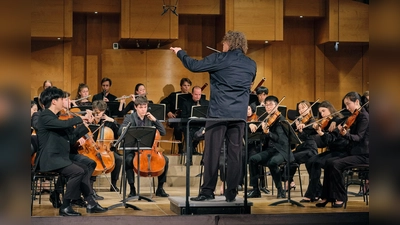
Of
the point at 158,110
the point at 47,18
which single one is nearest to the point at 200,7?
the point at 47,18

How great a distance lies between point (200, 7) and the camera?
35.3ft

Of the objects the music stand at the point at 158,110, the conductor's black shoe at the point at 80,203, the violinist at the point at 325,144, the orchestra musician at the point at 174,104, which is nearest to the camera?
the conductor's black shoe at the point at 80,203

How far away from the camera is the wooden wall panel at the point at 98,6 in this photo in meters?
10.5

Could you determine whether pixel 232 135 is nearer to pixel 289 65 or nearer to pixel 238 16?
pixel 238 16

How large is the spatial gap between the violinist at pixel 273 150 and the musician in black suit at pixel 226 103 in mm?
1893

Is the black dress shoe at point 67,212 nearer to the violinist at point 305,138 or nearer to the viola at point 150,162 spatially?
the viola at point 150,162

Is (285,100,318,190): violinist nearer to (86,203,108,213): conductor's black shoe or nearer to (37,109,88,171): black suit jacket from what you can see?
(86,203,108,213): conductor's black shoe

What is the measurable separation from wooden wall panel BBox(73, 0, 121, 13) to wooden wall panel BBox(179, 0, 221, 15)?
1157 millimetres

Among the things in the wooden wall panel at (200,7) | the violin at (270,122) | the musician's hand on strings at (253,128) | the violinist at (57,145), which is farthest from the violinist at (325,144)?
the wooden wall panel at (200,7)

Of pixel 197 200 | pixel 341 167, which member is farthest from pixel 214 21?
pixel 197 200

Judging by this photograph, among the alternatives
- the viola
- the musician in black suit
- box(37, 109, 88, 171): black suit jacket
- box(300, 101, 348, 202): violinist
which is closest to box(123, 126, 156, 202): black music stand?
the viola

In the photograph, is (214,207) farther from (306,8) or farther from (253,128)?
(306,8)

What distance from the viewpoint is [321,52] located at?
1148 centimetres

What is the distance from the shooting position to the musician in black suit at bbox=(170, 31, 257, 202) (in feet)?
16.0
